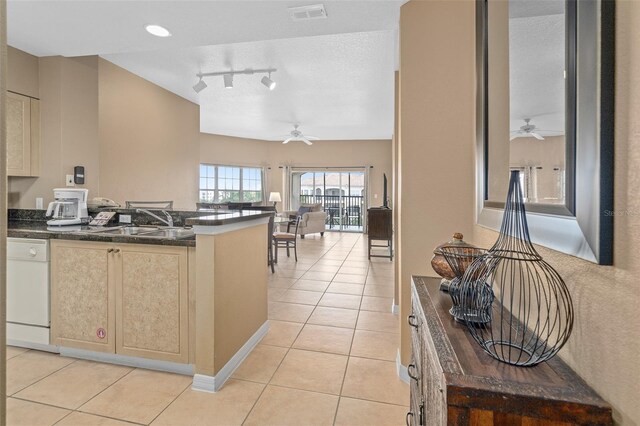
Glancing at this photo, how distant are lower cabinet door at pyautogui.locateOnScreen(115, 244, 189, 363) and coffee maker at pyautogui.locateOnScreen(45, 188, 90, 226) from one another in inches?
47.2

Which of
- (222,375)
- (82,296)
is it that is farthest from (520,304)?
(82,296)

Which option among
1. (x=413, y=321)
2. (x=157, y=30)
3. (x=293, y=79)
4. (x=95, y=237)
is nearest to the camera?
(x=413, y=321)

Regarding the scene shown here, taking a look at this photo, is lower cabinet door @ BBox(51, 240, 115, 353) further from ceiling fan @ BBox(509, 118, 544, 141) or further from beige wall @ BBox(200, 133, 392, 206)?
beige wall @ BBox(200, 133, 392, 206)

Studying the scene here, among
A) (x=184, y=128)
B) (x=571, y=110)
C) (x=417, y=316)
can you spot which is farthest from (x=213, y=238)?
(x=184, y=128)

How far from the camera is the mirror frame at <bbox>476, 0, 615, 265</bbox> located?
25.3 inches

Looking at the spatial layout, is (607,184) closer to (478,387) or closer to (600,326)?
(600,326)

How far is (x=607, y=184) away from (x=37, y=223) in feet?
13.6

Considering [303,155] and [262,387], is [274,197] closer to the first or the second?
[303,155]

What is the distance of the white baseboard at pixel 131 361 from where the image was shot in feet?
7.01

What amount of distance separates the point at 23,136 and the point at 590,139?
4388 millimetres

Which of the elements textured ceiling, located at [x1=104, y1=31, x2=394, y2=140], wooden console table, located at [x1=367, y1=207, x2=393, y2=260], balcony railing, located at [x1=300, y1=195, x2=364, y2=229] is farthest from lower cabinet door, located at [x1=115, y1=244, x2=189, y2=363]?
balcony railing, located at [x1=300, y1=195, x2=364, y2=229]

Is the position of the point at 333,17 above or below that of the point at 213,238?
above

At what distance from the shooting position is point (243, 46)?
354cm

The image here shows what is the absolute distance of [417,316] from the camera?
48.4 inches
